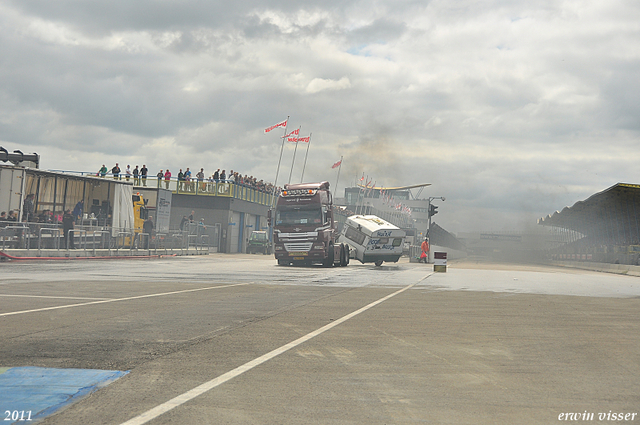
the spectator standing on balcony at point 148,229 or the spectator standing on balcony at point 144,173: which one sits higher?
the spectator standing on balcony at point 144,173

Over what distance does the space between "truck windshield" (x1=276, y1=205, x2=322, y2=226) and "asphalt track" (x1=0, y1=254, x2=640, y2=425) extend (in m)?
17.2

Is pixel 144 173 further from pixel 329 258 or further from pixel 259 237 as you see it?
pixel 329 258

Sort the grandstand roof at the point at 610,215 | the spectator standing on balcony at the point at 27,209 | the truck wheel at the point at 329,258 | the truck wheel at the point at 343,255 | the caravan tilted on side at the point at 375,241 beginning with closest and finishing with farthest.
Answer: the spectator standing on balcony at the point at 27,209
the truck wheel at the point at 329,258
the truck wheel at the point at 343,255
the caravan tilted on side at the point at 375,241
the grandstand roof at the point at 610,215

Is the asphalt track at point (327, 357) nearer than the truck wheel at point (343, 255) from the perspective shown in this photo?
Yes

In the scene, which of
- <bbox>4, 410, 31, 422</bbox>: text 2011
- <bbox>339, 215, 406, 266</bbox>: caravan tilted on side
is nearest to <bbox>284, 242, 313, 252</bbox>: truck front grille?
<bbox>339, 215, 406, 266</bbox>: caravan tilted on side

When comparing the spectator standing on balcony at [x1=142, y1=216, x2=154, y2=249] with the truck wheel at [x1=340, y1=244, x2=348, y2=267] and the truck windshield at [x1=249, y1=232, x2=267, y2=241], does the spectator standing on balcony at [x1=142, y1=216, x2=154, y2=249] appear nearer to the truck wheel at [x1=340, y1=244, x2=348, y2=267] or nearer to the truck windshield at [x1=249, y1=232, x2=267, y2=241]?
the truck wheel at [x1=340, y1=244, x2=348, y2=267]

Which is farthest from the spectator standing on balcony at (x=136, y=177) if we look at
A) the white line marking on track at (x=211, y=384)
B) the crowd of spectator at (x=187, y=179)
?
the white line marking on track at (x=211, y=384)

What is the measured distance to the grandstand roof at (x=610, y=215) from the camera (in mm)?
43781

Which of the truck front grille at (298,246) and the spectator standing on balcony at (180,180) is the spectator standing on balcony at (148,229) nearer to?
the truck front grille at (298,246)

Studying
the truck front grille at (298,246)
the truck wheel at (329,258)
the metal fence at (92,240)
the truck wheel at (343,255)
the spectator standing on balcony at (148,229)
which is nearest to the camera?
the metal fence at (92,240)

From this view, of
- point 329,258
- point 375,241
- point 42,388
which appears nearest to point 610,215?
point 375,241

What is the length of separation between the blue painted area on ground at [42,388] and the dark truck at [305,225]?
80.1ft

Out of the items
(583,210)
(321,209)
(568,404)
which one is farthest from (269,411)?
(583,210)

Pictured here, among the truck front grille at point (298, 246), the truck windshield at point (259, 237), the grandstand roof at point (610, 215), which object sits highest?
the grandstand roof at point (610, 215)
